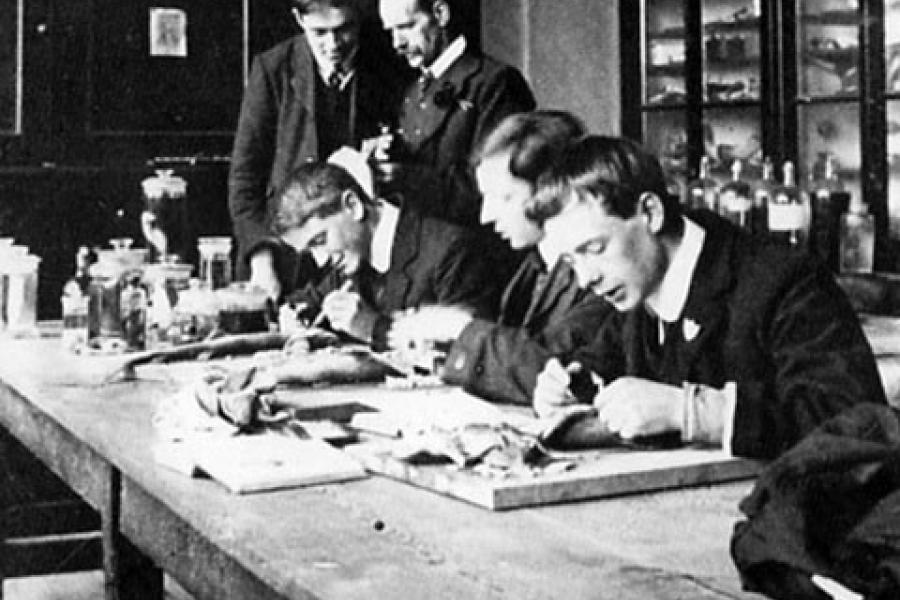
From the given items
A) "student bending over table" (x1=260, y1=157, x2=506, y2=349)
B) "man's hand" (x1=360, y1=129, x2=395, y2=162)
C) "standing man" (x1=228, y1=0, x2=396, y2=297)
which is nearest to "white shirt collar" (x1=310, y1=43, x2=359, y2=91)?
"standing man" (x1=228, y1=0, x2=396, y2=297)

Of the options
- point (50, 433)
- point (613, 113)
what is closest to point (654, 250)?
point (50, 433)

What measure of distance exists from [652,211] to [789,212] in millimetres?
1898

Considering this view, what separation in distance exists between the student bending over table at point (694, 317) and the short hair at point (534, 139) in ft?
2.12

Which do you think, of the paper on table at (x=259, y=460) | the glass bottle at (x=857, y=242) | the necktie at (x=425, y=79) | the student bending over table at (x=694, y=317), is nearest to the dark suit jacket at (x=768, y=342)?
the student bending over table at (x=694, y=317)

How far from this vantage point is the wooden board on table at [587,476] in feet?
5.35

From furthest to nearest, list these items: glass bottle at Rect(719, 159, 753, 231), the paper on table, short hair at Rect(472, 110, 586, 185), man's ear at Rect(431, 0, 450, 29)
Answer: glass bottle at Rect(719, 159, 753, 231), man's ear at Rect(431, 0, 450, 29), short hair at Rect(472, 110, 586, 185), the paper on table

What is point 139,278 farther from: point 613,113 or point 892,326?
point 613,113

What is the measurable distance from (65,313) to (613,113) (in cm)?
231

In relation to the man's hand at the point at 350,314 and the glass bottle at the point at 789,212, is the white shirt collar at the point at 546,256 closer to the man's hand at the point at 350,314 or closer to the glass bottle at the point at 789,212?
the man's hand at the point at 350,314

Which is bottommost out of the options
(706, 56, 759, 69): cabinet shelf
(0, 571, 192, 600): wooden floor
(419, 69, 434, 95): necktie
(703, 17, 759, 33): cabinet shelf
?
(0, 571, 192, 600): wooden floor

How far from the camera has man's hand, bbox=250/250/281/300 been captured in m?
4.10

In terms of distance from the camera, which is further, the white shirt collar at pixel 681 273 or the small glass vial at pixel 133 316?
the small glass vial at pixel 133 316

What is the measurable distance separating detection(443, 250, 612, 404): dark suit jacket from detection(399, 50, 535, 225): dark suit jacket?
721 mm

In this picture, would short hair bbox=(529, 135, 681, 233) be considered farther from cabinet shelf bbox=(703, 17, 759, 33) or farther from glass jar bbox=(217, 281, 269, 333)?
cabinet shelf bbox=(703, 17, 759, 33)
